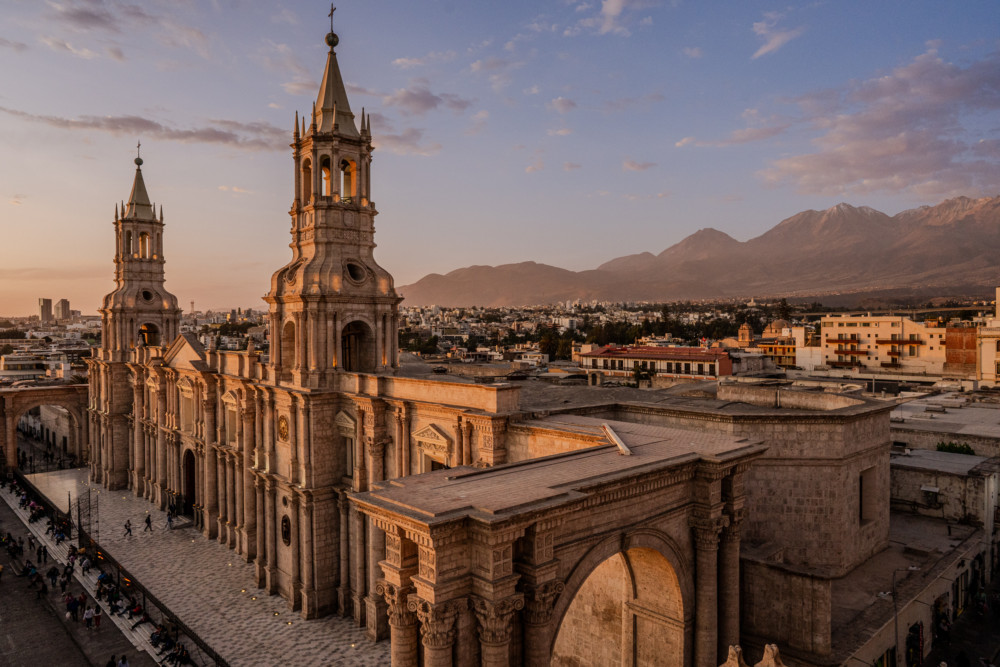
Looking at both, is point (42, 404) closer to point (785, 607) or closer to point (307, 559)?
point (307, 559)

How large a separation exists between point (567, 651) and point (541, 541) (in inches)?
371

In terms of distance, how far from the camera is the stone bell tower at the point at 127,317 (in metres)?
40.1

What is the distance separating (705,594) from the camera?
13234 millimetres

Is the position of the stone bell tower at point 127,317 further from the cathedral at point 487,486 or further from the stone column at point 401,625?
the stone column at point 401,625

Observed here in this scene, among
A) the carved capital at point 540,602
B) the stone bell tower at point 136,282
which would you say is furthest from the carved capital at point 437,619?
the stone bell tower at point 136,282

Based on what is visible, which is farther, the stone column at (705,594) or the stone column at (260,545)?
the stone column at (260,545)

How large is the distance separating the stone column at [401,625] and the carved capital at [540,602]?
1.88 m

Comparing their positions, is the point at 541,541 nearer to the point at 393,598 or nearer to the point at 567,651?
the point at 393,598

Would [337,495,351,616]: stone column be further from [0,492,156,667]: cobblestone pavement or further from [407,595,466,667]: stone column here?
[407,595,466,667]: stone column

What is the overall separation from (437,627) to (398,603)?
91 centimetres

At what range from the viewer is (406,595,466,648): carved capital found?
30.9 ft

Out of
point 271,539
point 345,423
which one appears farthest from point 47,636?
point 345,423

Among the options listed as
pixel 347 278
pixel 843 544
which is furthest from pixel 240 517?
pixel 843 544

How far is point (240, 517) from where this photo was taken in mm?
28688
